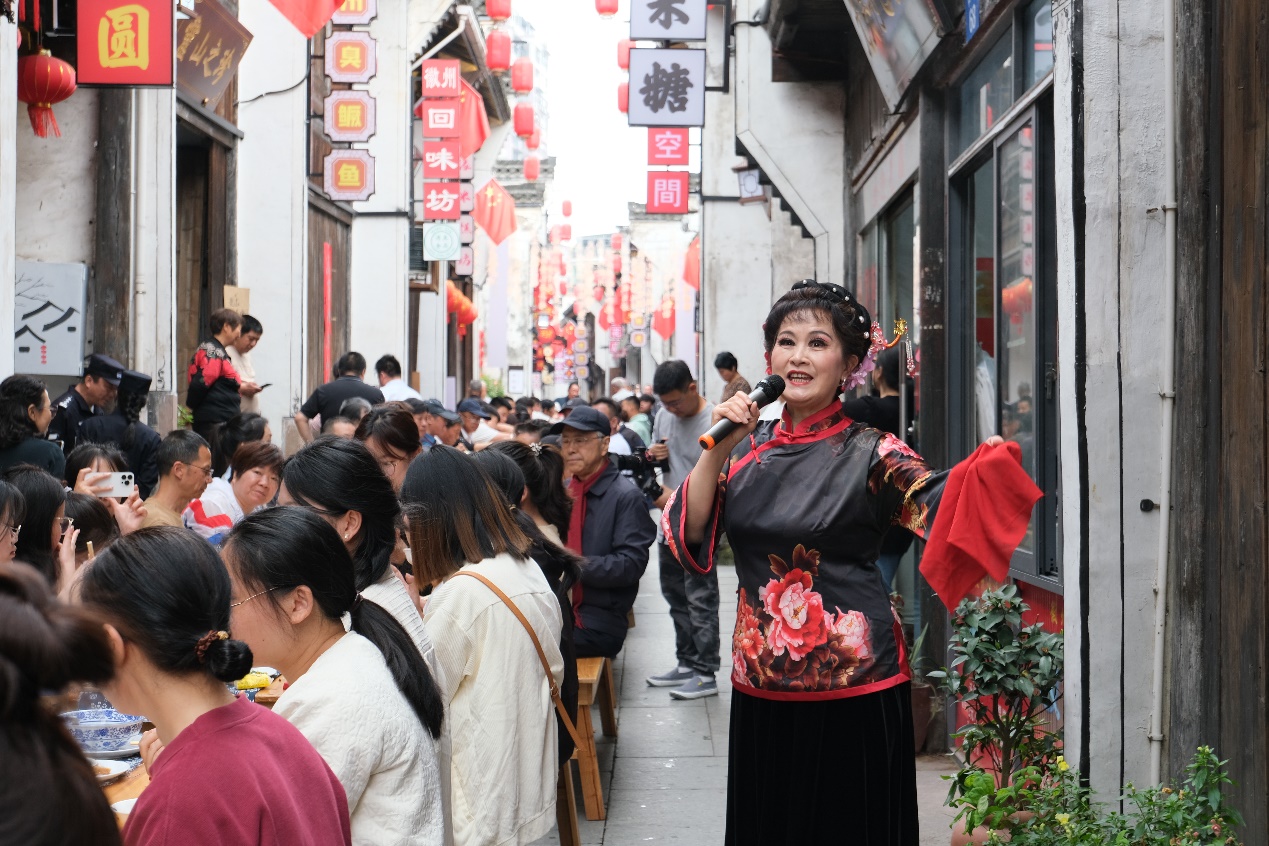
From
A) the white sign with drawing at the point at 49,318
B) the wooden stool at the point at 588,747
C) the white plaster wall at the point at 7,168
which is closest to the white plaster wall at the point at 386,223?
the white sign with drawing at the point at 49,318

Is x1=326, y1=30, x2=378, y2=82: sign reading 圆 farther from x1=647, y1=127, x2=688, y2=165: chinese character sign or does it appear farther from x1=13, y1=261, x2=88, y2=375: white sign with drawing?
x1=13, y1=261, x2=88, y2=375: white sign with drawing

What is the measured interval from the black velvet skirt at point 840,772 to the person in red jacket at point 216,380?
7.07 meters

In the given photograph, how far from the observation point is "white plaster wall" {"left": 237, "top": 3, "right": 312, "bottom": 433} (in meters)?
13.9

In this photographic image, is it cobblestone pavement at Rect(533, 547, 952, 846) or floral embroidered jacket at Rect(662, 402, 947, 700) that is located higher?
floral embroidered jacket at Rect(662, 402, 947, 700)

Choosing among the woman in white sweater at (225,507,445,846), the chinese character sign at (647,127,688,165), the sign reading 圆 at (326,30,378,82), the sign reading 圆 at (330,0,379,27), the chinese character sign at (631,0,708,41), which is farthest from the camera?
the chinese character sign at (647,127,688,165)

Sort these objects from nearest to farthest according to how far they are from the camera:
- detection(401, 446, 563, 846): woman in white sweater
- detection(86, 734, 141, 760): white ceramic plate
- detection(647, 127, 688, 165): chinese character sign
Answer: detection(86, 734, 141, 760): white ceramic plate → detection(401, 446, 563, 846): woman in white sweater → detection(647, 127, 688, 165): chinese character sign

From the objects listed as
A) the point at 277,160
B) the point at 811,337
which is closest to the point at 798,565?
the point at 811,337

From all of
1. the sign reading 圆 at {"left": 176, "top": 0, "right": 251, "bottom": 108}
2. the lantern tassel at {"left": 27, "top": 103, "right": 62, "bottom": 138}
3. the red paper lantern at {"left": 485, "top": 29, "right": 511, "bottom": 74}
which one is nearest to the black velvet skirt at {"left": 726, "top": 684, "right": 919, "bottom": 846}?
the lantern tassel at {"left": 27, "top": 103, "right": 62, "bottom": 138}

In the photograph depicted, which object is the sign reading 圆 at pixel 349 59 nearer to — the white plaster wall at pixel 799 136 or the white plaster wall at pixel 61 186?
the white plaster wall at pixel 799 136

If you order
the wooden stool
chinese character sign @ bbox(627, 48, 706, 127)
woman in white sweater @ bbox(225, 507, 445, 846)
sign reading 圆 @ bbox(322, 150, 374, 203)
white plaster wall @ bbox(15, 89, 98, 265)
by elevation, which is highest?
chinese character sign @ bbox(627, 48, 706, 127)

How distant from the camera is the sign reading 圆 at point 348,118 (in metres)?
15.8

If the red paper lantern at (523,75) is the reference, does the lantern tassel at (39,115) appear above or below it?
below

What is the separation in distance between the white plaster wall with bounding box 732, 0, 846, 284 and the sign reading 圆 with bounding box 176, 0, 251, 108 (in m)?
4.19

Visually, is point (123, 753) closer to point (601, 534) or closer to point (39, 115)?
point (601, 534)
